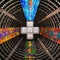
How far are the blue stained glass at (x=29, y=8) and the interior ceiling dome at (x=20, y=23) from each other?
70 centimetres

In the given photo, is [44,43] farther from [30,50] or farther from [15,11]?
[15,11]

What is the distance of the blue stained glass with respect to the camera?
57.7 feet

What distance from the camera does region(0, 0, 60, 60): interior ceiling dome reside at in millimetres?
17641

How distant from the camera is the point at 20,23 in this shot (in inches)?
762

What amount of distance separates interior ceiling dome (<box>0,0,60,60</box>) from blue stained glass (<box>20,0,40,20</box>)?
0.70 meters

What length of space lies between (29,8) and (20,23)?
6.17 feet

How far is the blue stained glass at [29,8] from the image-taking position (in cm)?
1758

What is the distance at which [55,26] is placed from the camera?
18.5 meters

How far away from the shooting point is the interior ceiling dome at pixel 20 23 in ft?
57.9

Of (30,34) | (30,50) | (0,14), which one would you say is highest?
(0,14)

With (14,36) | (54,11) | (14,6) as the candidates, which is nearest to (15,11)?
(14,6)

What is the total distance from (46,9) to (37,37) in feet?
7.36

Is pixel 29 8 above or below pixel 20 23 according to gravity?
above

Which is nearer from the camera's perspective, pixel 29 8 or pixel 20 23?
pixel 29 8
